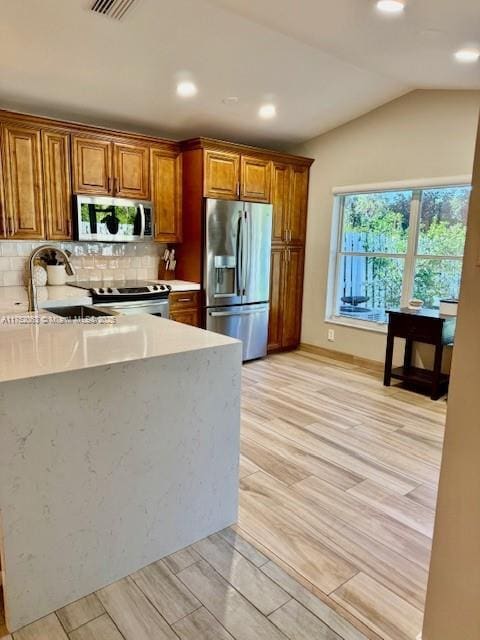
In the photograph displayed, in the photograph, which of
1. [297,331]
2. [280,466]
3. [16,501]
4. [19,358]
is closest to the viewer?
[16,501]

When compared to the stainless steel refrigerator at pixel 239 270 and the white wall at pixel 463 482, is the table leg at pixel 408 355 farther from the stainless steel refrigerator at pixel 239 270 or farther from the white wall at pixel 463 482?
the white wall at pixel 463 482

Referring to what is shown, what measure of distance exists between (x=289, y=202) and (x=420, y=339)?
7.15 feet

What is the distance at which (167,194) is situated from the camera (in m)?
4.41

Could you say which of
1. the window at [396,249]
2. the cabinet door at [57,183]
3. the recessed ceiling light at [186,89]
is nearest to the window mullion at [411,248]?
the window at [396,249]

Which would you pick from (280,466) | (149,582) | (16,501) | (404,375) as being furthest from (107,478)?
(404,375)

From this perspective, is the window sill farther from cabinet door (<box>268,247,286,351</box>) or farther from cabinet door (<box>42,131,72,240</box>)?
cabinet door (<box>42,131,72,240</box>)

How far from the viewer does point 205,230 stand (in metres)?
4.32

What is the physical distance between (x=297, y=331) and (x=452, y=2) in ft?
12.4

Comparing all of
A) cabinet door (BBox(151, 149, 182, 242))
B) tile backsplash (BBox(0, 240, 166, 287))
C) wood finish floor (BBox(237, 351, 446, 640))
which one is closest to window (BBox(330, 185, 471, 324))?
wood finish floor (BBox(237, 351, 446, 640))

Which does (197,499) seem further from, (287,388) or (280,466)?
(287,388)

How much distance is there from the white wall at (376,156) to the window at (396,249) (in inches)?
7.1

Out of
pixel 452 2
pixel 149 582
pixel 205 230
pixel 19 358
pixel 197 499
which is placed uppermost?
pixel 452 2

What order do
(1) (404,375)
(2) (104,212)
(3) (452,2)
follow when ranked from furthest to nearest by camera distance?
(1) (404,375)
(2) (104,212)
(3) (452,2)

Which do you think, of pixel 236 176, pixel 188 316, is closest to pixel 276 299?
pixel 188 316
